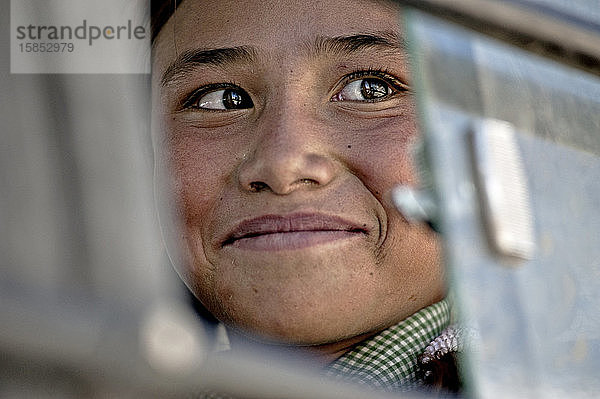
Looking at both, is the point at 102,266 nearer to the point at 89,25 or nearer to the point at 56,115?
the point at 56,115

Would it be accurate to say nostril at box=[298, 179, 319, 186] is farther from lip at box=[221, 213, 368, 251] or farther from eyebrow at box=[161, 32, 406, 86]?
eyebrow at box=[161, 32, 406, 86]

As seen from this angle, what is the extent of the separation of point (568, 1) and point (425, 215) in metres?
0.24

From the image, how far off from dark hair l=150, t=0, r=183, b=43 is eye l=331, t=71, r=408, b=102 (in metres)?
0.28

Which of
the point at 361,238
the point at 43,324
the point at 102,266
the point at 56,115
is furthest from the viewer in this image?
the point at 361,238

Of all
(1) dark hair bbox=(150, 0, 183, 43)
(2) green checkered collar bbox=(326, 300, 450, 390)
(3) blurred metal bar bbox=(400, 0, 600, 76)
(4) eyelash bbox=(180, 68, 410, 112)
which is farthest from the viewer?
(1) dark hair bbox=(150, 0, 183, 43)

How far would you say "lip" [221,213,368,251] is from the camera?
0.92m

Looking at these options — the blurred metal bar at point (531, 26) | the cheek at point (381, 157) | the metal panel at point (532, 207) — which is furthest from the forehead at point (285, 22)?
the blurred metal bar at point (531, 26)

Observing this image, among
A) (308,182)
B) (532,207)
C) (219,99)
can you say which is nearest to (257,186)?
(308,182)

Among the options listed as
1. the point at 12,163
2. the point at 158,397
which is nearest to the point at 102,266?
the point at 12,163

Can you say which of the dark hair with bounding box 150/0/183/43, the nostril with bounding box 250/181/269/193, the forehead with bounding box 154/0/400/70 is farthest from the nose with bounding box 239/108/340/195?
the dark hair with bounding box 150/0/183/43

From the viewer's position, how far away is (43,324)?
312 millimetres

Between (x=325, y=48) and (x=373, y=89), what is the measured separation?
89 millimetres

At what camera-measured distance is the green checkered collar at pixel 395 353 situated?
902 mm

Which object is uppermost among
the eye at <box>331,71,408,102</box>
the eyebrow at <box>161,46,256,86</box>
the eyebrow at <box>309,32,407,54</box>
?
the eyebrow at <box>161,46,256,86</box>
